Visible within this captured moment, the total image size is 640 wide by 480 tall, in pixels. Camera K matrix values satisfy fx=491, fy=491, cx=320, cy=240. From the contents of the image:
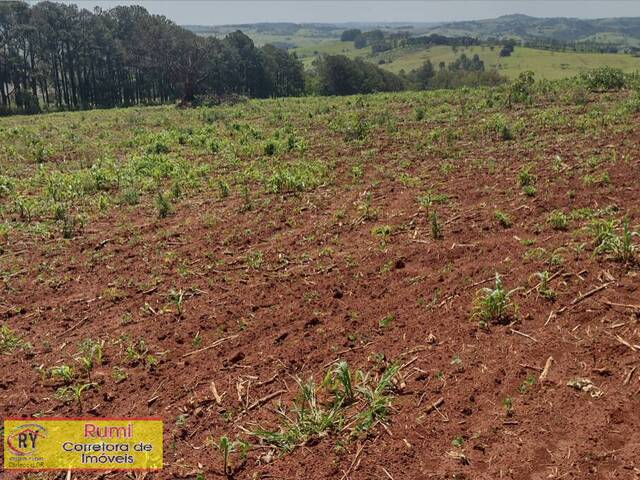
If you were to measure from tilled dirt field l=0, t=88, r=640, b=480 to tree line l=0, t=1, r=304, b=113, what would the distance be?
136ft

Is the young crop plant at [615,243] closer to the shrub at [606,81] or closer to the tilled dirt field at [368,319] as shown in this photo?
the tilled dirt field at [368,319]

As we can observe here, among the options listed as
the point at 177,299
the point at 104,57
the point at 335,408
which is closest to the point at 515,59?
the point at 104,57

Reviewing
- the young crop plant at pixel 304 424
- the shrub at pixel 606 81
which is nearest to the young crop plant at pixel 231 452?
the young crop plant at pixel 304 424

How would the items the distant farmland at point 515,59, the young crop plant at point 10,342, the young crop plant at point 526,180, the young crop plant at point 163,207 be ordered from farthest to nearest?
the distant farmland at point 515,59 → the young crop plant at point 163,207 → the young crop plant at point 526,180 → the young crop plant at point 10,342

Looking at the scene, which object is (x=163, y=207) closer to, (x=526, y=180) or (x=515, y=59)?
(x=526, y=180)

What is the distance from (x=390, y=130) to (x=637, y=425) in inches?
501

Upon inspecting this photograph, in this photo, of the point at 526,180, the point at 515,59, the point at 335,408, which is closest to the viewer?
the point at 335,408

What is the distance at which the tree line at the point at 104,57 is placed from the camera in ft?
173

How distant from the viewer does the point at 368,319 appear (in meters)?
5.46

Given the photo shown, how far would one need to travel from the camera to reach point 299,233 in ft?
26.9

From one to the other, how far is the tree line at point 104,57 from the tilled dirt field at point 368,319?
4143cm

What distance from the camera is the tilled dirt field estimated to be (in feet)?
12.0

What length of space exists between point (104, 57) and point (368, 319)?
222 ft

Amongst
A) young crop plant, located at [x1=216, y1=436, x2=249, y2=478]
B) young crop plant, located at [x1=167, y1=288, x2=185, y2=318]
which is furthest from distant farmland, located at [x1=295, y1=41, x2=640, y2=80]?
young crop plant, located at [x1=216, y1=436, x2=249, y2=478]
